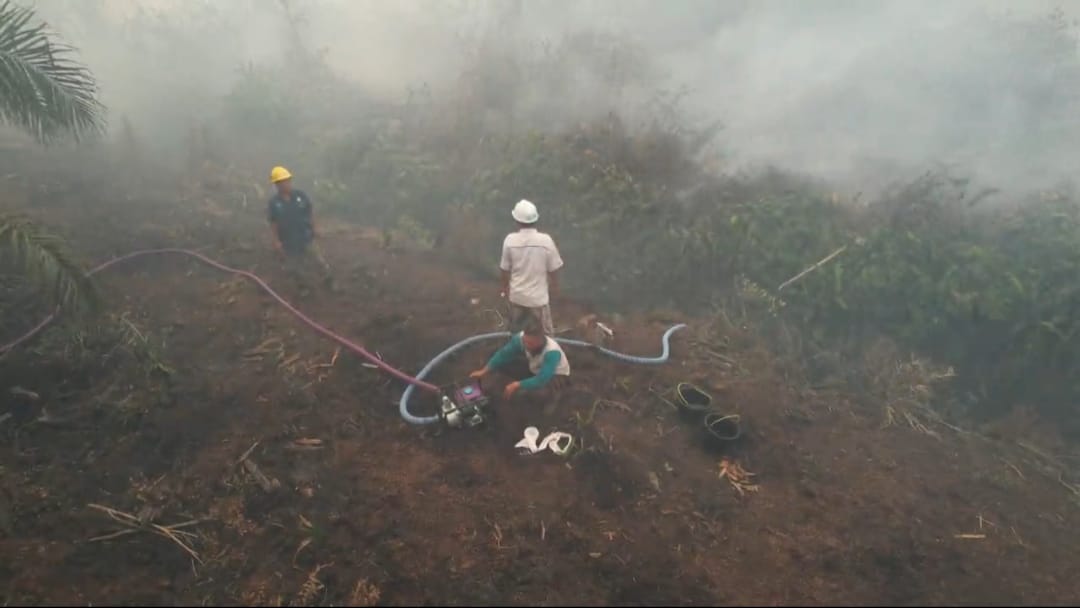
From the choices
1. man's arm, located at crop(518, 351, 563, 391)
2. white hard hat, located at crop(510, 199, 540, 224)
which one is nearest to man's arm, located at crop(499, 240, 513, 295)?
white hard hat, located at crop(510, 199, 540, 224)

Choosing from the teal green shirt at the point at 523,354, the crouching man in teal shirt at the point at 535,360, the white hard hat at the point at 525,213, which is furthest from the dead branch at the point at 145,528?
the white hard hat at the point at 525,213

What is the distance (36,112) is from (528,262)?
15.8ft

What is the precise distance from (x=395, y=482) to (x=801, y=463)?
338 centimetres

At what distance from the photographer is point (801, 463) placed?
16.9 feet

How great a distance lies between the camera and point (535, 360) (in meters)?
5.39

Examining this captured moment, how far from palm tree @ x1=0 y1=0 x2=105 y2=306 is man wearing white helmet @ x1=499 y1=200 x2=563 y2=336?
10.7 ft

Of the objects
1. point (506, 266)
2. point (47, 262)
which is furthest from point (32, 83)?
point (506, 266)

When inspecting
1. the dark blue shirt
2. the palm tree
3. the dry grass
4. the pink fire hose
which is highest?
the palm tree

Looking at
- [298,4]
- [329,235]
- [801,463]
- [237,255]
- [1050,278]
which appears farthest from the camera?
[298,4]

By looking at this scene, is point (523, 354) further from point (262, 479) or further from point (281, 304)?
point (281, 304)

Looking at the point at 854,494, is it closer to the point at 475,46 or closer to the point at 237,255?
the point at 237,255

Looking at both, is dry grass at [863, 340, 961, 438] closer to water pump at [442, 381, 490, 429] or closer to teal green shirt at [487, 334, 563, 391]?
teal green shirt at [487, 334, 563, 391]

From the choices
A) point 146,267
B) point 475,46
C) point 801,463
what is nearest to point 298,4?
point 475,46

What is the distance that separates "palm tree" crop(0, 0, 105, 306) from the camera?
14.7 feet
